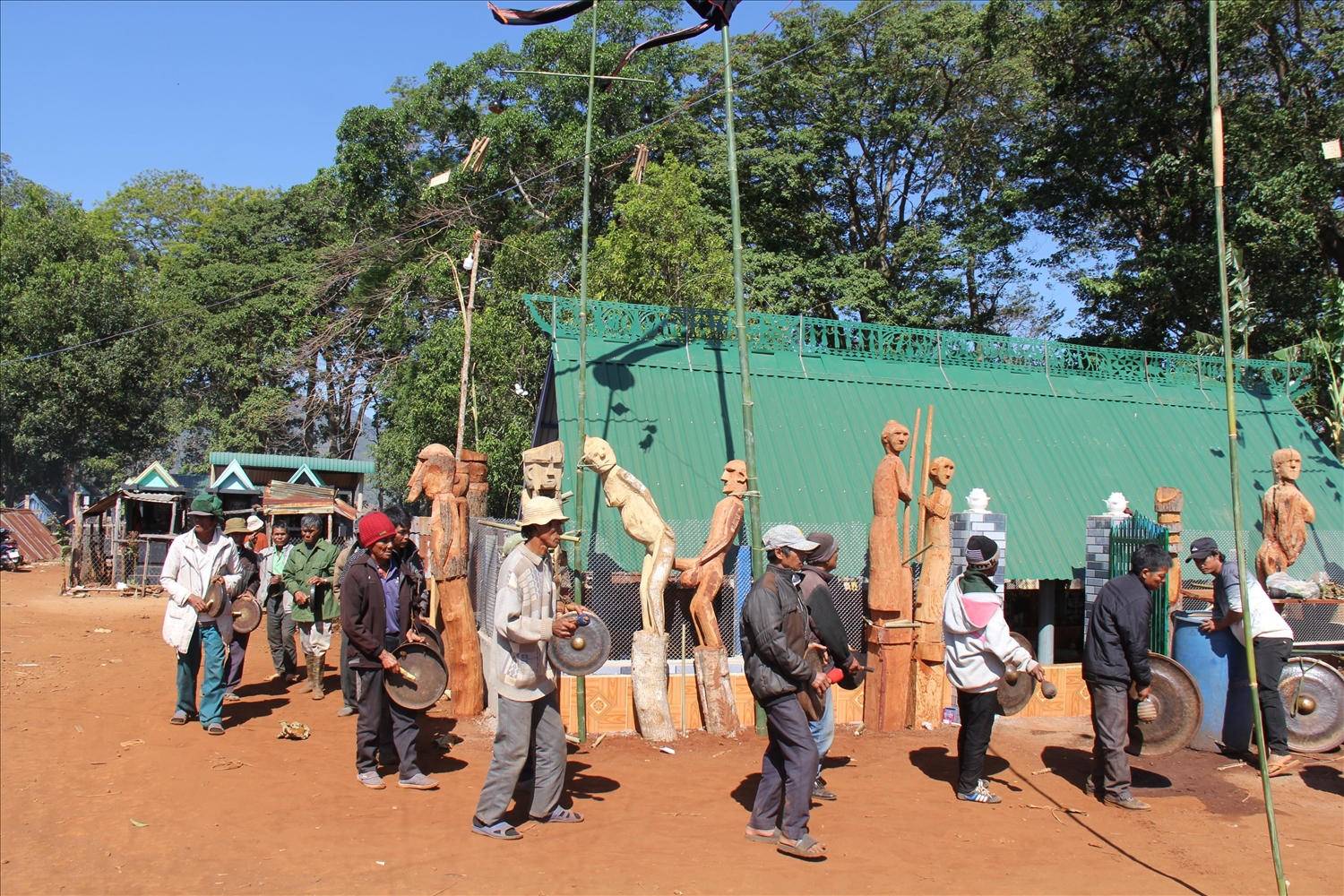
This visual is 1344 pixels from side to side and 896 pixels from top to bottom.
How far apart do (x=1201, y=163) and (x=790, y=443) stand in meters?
13.7

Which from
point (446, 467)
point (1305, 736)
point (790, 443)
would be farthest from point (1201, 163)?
point (446, 467)

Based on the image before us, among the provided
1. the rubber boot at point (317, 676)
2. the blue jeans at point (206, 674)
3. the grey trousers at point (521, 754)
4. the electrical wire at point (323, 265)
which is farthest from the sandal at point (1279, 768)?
the electrical wire at point (323, 265)

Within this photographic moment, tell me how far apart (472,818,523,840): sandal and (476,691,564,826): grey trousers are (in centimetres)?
3

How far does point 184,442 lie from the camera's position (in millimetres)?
36531

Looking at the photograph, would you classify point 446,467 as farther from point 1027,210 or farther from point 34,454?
point 34,454

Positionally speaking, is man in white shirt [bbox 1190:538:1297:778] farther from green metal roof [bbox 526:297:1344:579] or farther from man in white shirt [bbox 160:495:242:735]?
man in white shirt [bbox 160:495:242:735]

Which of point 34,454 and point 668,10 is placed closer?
point 668,10

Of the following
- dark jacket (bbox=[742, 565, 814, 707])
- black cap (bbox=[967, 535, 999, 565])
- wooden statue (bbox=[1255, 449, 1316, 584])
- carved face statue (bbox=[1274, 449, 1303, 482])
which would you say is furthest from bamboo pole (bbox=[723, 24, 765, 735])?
carved face statue (bbox=[1274, 449, 1303, 482])

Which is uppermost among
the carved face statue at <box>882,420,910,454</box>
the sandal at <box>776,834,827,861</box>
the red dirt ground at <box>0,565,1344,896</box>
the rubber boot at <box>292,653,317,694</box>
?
the carved face statue at <box>882,420,910,454</box>

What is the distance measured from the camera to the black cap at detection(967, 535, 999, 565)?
599 centimetres

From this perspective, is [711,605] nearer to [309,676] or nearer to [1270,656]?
[1270,656]

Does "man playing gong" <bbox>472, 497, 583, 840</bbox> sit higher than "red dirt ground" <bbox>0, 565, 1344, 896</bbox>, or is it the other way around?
"man playing gong" <bbox>472, 497, 583, 840</bbox>

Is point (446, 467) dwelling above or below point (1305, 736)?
above

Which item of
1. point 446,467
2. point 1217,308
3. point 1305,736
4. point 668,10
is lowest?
point 1305,736
